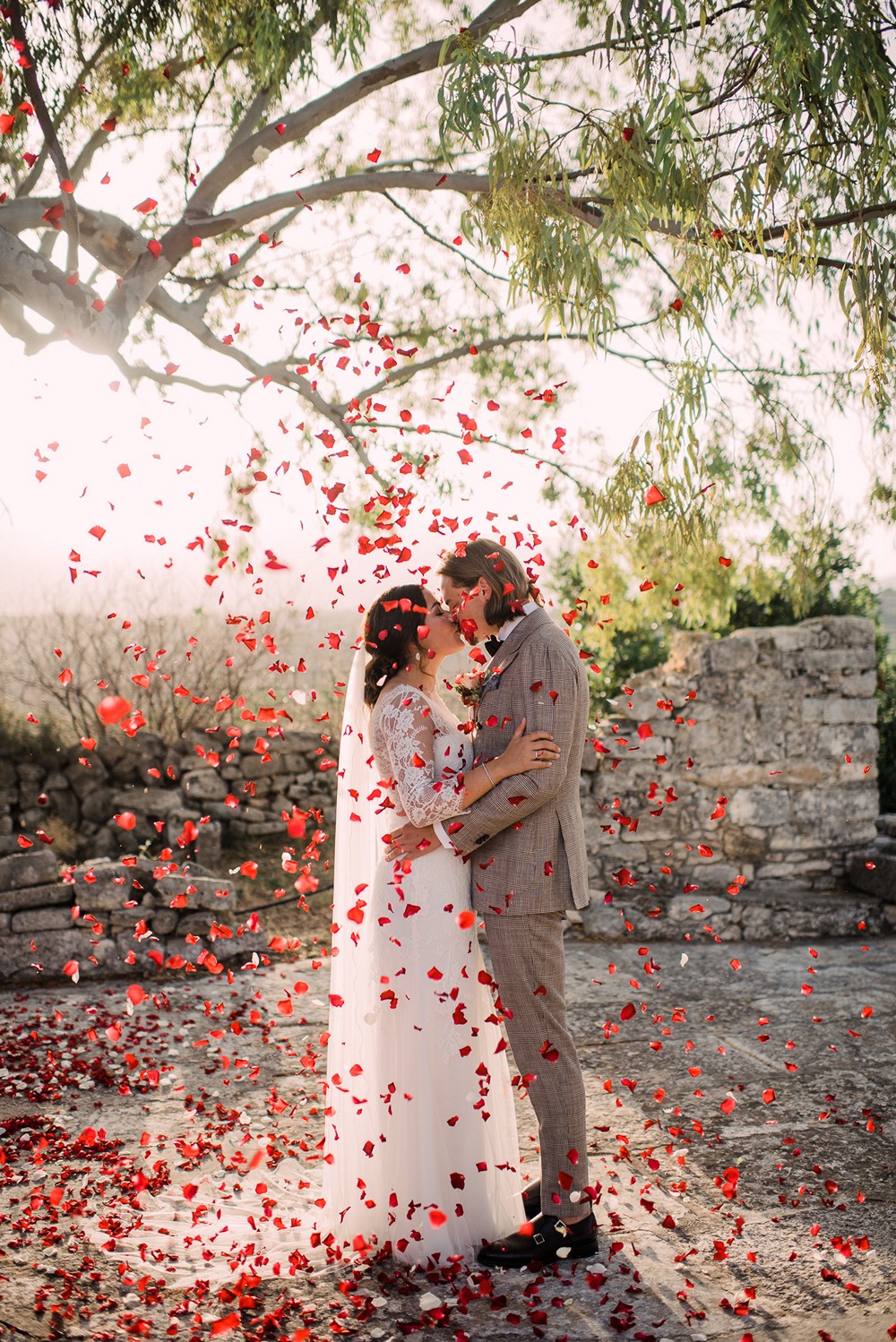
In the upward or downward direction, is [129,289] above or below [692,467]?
above

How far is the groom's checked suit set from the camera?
10.2ft

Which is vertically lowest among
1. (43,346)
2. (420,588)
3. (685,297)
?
Answer: (420,588)

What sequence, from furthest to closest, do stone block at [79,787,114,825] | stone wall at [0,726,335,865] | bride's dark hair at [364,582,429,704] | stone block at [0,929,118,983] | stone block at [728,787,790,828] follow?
stone block at [79,787,114,825] → stone wall at [0,726,335,865] → stone block at [728,787,790,828] → stone block at [0,929,118,983] → bride's dark hair at [364,582,429,704]

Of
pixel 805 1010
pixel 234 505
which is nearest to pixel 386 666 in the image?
pixel 805 1010

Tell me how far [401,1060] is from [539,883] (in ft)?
2.37

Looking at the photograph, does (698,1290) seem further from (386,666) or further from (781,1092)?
(386,666)

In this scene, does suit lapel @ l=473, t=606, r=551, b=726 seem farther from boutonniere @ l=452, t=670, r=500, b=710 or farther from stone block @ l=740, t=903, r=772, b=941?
stone block @ l=740, t=903, r=772, b=941

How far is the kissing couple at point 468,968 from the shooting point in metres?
3.10

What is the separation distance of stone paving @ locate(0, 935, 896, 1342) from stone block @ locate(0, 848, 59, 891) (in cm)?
66

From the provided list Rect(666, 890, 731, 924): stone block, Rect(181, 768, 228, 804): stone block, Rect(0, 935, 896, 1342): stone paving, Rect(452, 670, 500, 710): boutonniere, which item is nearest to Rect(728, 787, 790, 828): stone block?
Rect(666, 890, 731, 924): stone block

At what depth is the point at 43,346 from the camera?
495 centimetres

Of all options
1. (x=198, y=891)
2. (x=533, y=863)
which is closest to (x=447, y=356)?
(x=198, y=891)

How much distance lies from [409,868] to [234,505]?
6.38 metres

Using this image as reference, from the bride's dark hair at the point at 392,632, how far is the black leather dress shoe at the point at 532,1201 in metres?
1.70
